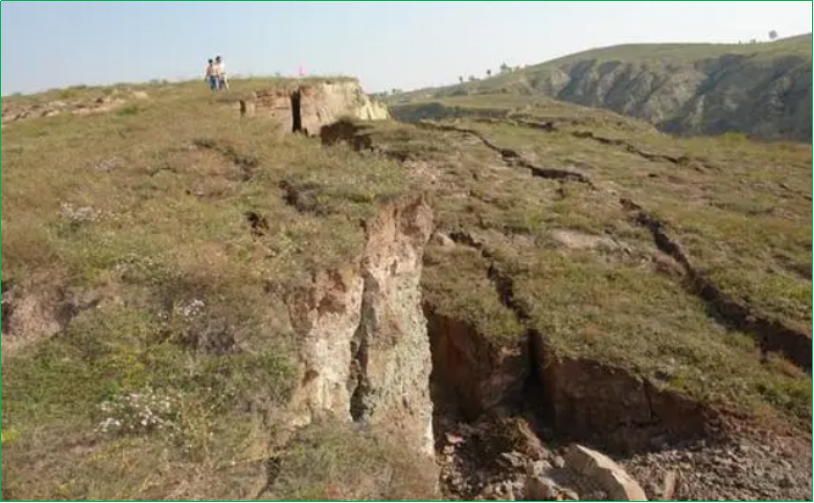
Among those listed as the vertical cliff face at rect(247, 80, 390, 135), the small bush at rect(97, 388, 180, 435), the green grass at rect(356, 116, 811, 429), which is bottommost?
the green grass at rect(356, 116, 811, 429)

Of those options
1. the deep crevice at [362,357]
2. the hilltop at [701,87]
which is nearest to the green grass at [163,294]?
the deep crevice at [362,357]

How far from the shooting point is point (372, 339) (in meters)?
6.32

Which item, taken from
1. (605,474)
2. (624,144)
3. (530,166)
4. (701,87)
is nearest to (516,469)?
(605,474)

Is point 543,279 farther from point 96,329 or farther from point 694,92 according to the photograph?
point 694,92

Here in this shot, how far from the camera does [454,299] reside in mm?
9086

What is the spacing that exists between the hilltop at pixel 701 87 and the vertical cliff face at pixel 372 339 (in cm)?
3461

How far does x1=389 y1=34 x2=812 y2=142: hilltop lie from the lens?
143 ft

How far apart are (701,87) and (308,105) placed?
47168 millimetres

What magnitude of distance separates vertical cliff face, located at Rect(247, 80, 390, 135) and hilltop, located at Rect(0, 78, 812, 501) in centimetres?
237

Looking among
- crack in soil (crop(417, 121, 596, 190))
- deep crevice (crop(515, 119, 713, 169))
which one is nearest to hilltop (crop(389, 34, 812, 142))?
deep crevice (crop(515, 119, 713, 169))

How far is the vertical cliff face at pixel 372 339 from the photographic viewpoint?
549 cm

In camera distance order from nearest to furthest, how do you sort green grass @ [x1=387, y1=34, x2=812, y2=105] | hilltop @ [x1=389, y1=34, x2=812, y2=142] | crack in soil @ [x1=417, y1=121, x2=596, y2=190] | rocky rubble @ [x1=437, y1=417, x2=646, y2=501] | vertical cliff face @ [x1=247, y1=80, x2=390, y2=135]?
rocky rubble @ [x1=437, y1=417, x2=646, y2=501] < crack in soil @ [x1=417, y1=121, x2=596, y2=190] < vertical cliff face @ [x1=247, y1=80, x2=390, y2=135] < hilltop @ [x1=389, y1=34, x2=812, y2=142] < green grass @ [x1=387, y1=34, x2=812, y2=105]

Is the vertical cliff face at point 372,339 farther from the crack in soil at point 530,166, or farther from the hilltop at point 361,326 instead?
the crack in soil at point 530,166

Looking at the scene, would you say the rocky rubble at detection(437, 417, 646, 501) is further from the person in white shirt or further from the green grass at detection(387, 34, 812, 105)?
the green grass at detection(387, 34, 812, 105)
